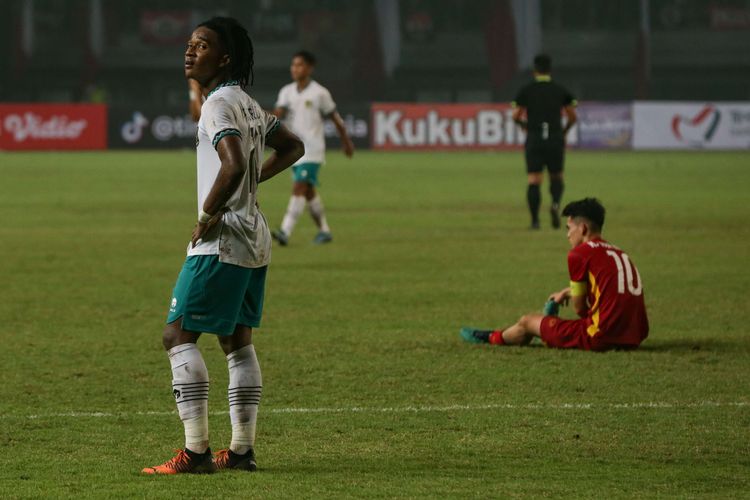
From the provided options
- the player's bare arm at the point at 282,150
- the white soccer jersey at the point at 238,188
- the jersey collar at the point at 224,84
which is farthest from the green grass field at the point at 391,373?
the jersey collar at the point at 224,84

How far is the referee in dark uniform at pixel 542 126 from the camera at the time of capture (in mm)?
19391

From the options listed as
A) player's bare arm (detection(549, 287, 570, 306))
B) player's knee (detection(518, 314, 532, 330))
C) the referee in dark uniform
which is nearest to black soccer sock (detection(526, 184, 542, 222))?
the referee in dark uniform

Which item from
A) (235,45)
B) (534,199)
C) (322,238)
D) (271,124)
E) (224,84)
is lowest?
(322,238)

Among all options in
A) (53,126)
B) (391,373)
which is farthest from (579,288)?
(53,126)

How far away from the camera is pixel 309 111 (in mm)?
17734

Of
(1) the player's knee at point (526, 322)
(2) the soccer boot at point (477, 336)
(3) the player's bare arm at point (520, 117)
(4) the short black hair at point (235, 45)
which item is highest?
(4) the short black hair at point (235, 45)

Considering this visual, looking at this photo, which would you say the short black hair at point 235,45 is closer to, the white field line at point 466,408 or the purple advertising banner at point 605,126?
the white field line at point 466,408

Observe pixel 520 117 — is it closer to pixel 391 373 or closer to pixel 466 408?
pixel 391 373

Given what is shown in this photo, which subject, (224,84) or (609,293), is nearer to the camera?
(224,84)

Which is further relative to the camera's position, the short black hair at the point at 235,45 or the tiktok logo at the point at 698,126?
the tiktok logo at the point at 698,126

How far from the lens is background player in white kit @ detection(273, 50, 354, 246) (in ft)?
56.0

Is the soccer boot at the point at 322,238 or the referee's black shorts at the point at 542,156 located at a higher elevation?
the referee's black shorts at the point at 542,156

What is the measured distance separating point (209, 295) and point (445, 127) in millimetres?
42160

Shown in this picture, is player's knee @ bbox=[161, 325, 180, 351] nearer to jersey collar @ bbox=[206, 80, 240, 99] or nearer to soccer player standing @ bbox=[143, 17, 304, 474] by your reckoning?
soccer player standing @ bbox=[143, 17, 304, 474]
